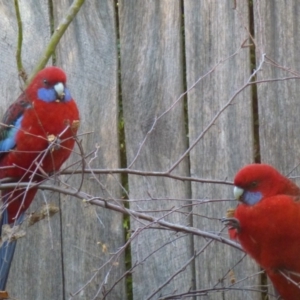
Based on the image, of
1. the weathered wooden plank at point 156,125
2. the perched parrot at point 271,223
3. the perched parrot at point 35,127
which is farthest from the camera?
the weathered wooden plank at point 156,125

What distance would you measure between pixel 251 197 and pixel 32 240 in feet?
3.11

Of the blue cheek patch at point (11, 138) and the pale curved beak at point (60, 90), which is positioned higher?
the pale curved beak at point (60, 90)

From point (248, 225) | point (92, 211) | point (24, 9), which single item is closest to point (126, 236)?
point (92, 211)

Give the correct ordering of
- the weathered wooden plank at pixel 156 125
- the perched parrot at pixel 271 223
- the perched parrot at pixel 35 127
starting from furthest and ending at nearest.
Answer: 1. the weathered wooden plank at pixel 156 125
2. the perched parrot at pixel 35 127
3. the perched parrot at pixel 271 223

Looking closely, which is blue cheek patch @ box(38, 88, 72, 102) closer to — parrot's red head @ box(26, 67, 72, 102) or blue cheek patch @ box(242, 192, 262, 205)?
parrot's red head @ box(26, 67, 72, 102)

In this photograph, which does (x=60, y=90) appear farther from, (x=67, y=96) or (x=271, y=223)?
(x=271, y=223)

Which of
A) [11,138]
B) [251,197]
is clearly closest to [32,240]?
[11,138]

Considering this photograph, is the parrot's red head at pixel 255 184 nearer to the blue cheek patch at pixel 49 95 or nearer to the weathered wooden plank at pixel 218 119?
the weathered wooden plank at pixel 218 119

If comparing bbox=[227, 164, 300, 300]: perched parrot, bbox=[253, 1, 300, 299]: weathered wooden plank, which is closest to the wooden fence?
bbox=[253, 1, 300, 299]: weathered wooden plank

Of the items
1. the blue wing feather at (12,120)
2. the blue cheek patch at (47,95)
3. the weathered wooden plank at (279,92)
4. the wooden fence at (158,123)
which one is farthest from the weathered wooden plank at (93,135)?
the weathered wooden plank at (279,92)

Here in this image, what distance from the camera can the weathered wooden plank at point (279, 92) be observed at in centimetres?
312

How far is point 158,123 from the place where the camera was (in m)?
3.19

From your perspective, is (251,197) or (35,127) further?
(35,127)

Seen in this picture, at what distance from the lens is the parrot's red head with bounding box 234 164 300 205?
272 cm
